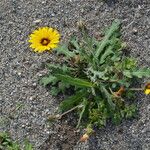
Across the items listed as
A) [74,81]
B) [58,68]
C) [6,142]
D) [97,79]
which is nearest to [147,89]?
[97,79]

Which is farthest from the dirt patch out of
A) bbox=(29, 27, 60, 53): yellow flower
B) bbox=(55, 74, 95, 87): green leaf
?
bbox=(29, 27, 60, 53): yellow flower

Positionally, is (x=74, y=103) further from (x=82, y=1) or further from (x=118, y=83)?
(x=82, y=1)

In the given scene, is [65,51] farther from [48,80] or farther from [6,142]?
[6,142]

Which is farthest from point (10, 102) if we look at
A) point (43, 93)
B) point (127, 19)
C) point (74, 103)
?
point (127, 19)

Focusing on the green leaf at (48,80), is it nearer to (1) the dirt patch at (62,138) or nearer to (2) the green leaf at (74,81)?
(2) the green leaf at (74,81)

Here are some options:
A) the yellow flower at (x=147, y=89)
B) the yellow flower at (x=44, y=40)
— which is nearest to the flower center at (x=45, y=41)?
the yellow flower at (x=44, y=40)

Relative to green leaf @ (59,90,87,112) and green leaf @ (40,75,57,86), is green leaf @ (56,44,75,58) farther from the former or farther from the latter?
green leaf @ (59,90,87,112)
